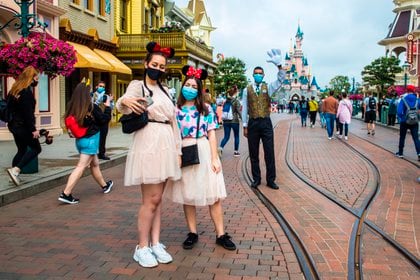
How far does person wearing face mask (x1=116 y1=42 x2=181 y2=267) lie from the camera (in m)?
4.20

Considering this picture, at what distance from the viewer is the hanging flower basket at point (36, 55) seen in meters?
8.31

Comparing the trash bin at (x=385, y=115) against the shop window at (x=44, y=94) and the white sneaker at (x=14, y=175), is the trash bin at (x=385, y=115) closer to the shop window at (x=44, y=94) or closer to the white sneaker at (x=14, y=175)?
the shop window at (x=44, y=94)

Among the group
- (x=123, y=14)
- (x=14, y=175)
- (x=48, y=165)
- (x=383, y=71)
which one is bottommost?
(x=48, y=165)

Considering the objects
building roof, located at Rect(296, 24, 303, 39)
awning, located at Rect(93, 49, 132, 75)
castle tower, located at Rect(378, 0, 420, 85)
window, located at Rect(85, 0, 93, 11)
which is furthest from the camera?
building roof, located at Rect(296, 24, 303, 39)

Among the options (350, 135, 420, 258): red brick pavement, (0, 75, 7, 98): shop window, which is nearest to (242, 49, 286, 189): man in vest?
(350, 135, 420, 258): red brick pavement

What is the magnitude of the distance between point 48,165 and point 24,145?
82.3 inches

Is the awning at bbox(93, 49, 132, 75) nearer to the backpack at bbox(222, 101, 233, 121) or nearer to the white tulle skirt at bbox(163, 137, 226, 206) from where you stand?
the backpack at bbox(222, 101, 233, 121)

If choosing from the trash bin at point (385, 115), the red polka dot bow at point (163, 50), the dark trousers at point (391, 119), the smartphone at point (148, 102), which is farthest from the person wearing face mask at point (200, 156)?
the trash bin at point (385, 115)

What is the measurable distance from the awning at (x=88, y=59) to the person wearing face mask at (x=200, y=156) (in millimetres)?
14130

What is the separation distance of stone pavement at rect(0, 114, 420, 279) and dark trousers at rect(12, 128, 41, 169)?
1.31 ft

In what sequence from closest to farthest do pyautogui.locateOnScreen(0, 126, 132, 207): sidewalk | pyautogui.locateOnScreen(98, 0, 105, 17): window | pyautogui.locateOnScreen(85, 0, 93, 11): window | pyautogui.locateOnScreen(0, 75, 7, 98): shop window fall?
pyautogui.locateOnScreen(0, 126, 132, 207): sidewalk < pyautogui.locateOnScreen(0, 75, 7, 98): shop window < pyautogui.locateOnScreen(85, 0, 93, 11): window < pyautogui.locateOnScreen(98, 0, 105, 17): window

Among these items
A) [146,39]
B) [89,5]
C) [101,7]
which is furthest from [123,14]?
[89,5]

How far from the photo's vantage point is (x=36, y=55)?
8398mm

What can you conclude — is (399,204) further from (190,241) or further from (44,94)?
(44,94)
